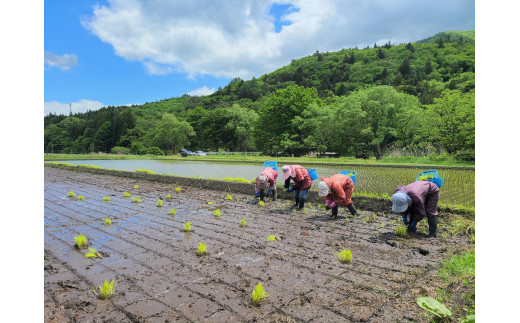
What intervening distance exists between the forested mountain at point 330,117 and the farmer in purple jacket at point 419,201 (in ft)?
6.56

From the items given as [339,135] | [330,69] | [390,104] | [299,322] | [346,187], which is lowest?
[299,322]

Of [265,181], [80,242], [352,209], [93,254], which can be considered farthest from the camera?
[265,181]

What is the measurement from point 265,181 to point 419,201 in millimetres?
3442

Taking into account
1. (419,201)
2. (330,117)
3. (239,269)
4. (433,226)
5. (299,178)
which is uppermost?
(330,117)

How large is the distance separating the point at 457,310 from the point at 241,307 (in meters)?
1.55

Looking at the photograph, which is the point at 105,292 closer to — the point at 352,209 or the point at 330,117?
the point at 352,209

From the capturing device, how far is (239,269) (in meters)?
3.00

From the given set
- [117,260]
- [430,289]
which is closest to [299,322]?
[430,289]

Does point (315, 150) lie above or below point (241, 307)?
above

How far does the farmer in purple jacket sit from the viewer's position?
396 centimetres

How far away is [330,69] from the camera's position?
102 m

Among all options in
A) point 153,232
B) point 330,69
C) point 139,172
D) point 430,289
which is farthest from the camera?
point 330,69

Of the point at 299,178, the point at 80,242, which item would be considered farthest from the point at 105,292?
the point at 299,178

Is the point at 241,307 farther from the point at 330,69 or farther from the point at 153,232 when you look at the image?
the point at 330,69
